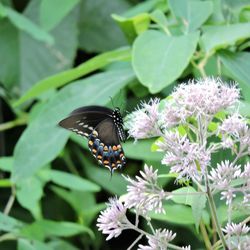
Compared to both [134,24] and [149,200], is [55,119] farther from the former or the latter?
[149,200]

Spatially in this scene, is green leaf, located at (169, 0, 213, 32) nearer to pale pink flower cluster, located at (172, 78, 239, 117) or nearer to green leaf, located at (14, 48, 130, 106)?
green leaf, located at (14, 48, 130, 106)

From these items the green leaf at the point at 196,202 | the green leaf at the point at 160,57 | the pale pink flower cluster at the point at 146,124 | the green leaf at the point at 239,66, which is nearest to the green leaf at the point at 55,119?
the green leaf at the point at 160,57

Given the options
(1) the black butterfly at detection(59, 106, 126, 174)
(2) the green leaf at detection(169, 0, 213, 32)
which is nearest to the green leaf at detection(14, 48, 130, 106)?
(2) the green leaf at detection(169, 0, 213, 32)

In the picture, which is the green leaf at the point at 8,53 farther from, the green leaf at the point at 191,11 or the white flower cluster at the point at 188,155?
the white flower cluster at the point at 188,155

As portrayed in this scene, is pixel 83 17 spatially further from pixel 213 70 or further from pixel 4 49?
pixel 213 70

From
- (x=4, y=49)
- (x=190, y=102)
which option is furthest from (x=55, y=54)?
(x=190, y=102)

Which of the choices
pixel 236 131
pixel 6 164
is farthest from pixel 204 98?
pixel 6 164
